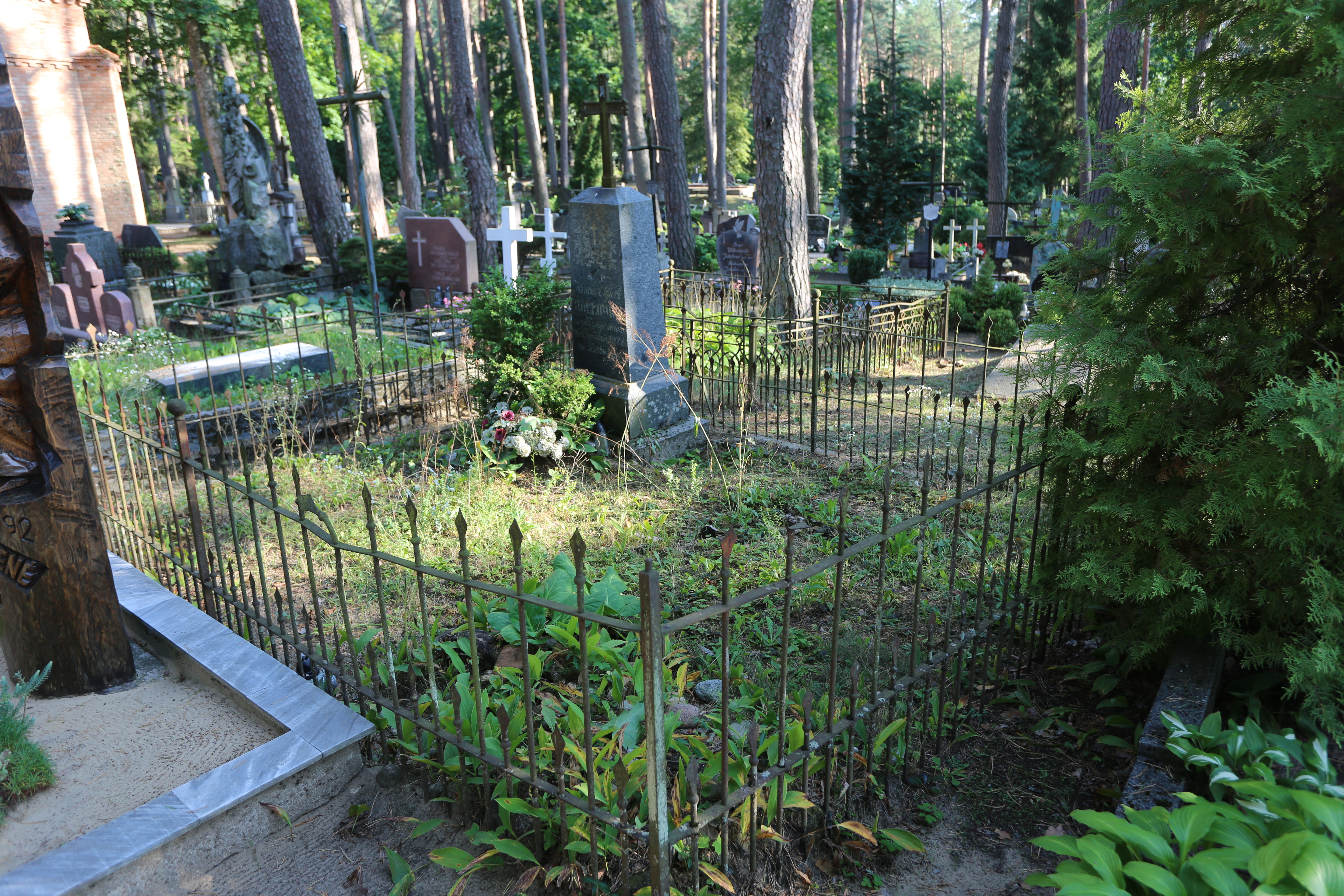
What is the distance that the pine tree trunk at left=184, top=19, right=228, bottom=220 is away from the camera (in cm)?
1806

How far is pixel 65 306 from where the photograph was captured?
11.1 m

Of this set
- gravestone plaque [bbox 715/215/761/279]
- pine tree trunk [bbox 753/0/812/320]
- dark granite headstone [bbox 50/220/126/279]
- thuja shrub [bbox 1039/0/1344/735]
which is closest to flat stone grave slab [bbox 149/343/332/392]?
pine tree trunk [bbox 753/0/812/320]

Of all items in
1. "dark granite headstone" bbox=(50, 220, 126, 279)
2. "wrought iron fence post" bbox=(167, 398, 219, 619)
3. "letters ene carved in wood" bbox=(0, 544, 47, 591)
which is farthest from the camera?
"dark granite headstone" bbox=(50, 220, 126, 279)

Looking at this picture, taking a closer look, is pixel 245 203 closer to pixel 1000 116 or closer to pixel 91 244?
pixel 91 244

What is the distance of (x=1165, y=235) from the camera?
115 inches

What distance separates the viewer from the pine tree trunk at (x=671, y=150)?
1513 centimetres

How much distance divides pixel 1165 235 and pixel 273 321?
10.2 meters

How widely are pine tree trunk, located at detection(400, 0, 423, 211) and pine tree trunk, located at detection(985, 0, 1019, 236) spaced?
49.0 ft

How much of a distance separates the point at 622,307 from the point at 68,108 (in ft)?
67.0

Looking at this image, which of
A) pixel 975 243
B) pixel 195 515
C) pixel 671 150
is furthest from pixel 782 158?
pixel 975 243

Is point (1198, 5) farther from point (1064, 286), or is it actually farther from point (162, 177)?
point (162, 177)

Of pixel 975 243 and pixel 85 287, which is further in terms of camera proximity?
pixel 975 243

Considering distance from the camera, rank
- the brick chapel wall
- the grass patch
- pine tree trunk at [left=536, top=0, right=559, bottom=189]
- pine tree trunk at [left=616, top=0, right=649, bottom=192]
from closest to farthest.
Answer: the grass patch → the brick chapel wall → pine tree trunk at [left=616, top=0, right=649, bottom=192] → pine tree trunk at [left=536, top=0, right=559, bottom=189]

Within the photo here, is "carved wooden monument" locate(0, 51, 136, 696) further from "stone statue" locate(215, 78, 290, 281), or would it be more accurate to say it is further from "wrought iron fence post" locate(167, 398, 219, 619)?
"stone statue" locate(215, 78, 290, 281)
